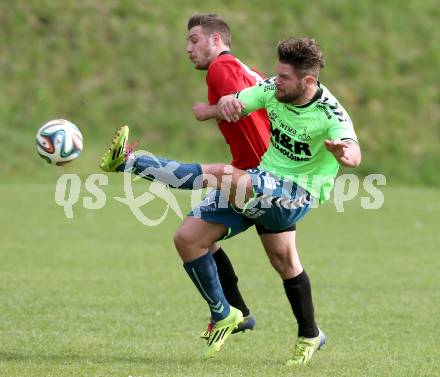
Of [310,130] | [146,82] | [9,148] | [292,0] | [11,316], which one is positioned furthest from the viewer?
[292,0]

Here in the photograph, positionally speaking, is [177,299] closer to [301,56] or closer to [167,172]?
[167,172]

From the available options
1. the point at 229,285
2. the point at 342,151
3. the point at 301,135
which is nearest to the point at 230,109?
the point at 301,135

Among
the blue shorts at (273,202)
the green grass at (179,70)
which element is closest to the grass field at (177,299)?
the blue shorts at (273,202)

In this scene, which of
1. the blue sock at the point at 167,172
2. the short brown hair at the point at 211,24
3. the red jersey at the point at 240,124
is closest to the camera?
the blue sock at the point at 167,172

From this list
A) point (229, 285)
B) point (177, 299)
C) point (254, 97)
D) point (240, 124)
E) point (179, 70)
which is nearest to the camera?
point (254, 97)

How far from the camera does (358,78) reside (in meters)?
27.2

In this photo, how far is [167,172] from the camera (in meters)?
6.47

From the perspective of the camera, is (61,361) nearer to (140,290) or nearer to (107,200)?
(140,290)

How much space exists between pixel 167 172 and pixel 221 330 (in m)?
1.17

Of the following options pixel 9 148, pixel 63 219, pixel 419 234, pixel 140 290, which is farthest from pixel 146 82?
pixel 140 290

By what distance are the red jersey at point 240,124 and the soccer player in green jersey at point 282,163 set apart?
0.26 m

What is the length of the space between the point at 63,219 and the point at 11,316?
320 inches

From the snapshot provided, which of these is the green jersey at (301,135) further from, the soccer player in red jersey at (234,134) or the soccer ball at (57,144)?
the soccer ball at (57,144)

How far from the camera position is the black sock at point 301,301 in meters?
6.86
